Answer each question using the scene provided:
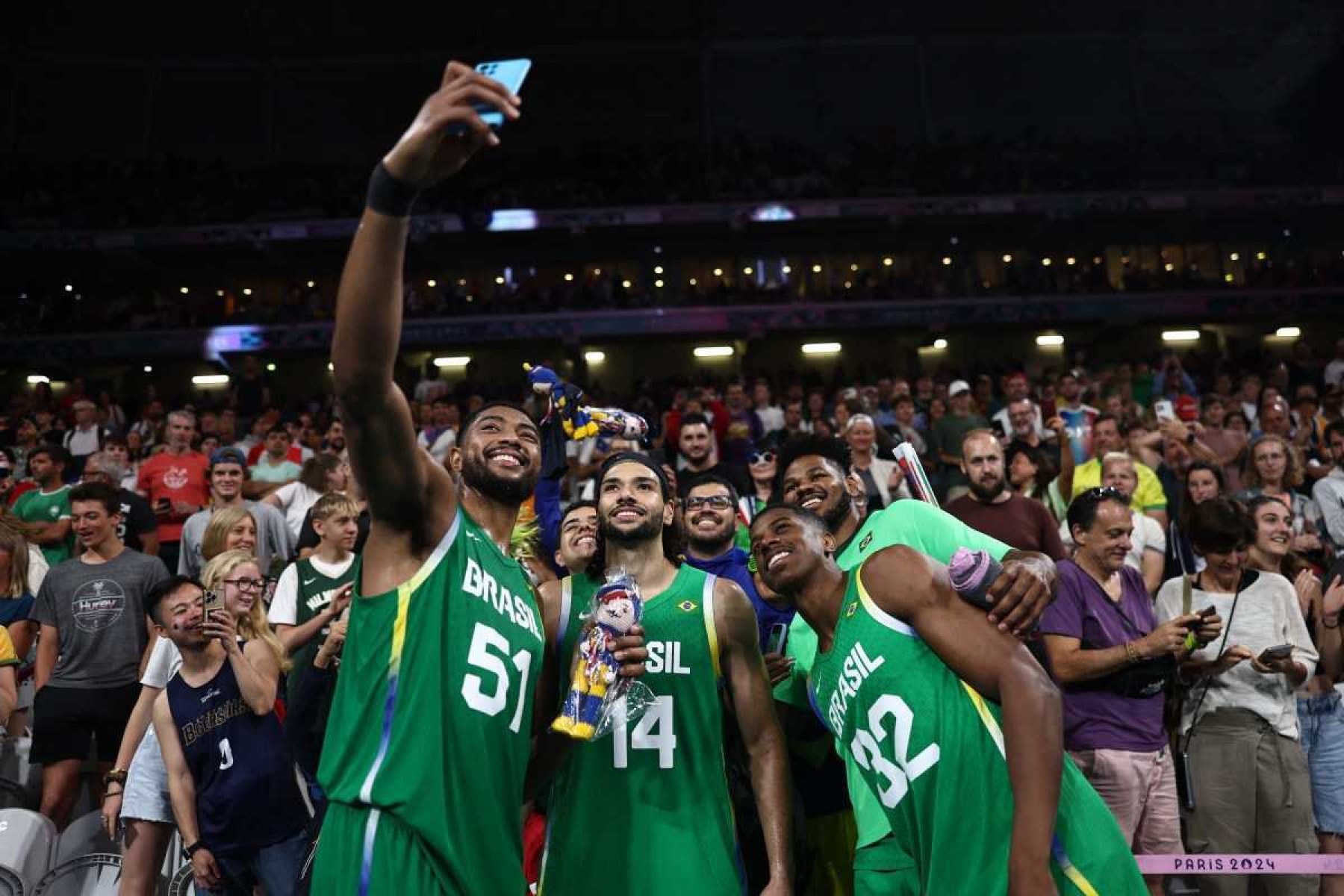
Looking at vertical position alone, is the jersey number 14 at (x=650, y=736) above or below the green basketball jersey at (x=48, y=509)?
below

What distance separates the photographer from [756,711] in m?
3.36

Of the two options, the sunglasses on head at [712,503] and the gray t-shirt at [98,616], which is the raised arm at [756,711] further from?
the gray t-shirt at [98,616]

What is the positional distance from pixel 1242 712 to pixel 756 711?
3.12 m

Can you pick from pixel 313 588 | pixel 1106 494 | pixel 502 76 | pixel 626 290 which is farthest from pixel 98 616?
pixel 626 290

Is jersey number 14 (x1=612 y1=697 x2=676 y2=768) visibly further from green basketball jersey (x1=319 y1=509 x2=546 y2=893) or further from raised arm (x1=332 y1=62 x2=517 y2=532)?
raised arm (x1=332 y1=62 x2=517 y2=532)

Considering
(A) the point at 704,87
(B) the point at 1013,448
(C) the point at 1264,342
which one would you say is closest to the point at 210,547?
(B) the point at 1013,448

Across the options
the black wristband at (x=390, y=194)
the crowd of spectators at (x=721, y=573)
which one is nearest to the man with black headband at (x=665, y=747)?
the crowd of spectators at (x=721, y=573)

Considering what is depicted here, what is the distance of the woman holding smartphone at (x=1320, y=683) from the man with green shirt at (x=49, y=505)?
7.51 meters

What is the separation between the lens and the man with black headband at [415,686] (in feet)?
7.91

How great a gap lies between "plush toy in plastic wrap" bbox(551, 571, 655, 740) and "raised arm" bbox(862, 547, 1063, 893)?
2.39ft

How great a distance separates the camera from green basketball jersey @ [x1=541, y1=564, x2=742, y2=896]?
3072 mm

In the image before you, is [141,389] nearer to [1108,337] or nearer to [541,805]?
[1108,337]

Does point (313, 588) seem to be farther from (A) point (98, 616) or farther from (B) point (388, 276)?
(B) point (388, 276)

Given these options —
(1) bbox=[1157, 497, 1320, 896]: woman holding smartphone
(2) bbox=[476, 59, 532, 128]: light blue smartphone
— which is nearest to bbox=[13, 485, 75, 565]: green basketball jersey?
(2) bbox=[476, 59, 532, 128]: light blue smartphone
